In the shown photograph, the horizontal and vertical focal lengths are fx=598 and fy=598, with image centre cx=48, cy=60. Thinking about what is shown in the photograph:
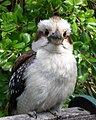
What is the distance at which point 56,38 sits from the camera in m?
3.37

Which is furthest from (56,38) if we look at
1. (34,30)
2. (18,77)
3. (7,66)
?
(34,30)

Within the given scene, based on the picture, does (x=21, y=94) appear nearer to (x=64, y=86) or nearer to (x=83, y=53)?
(x=64, y=86)

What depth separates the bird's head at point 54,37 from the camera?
3.39 meters

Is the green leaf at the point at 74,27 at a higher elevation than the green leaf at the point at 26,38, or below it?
higher

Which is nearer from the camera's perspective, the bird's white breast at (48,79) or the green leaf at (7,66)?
the bird's white breast at (48,79)

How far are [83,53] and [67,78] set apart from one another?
829mm

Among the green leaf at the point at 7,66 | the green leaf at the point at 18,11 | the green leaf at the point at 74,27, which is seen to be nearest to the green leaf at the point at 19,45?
the green leaf at the point at 7,66

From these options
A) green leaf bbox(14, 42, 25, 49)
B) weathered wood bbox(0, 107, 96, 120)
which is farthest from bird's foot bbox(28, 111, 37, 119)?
green leaf bbox(14, 42, 25, 49)

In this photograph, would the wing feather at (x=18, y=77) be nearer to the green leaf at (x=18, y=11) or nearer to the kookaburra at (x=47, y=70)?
the kookaburra at (x=47, y=70)

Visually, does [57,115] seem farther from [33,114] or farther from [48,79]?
[48,79]

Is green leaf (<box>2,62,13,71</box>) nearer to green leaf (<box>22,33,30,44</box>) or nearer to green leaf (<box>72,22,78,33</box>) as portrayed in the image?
green leaf (<box>22,33,30,44</box>)

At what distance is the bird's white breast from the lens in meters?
3.38

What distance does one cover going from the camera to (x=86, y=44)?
4.22 metres

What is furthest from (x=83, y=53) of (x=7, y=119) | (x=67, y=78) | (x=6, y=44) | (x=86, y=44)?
(x=7, y=119)
